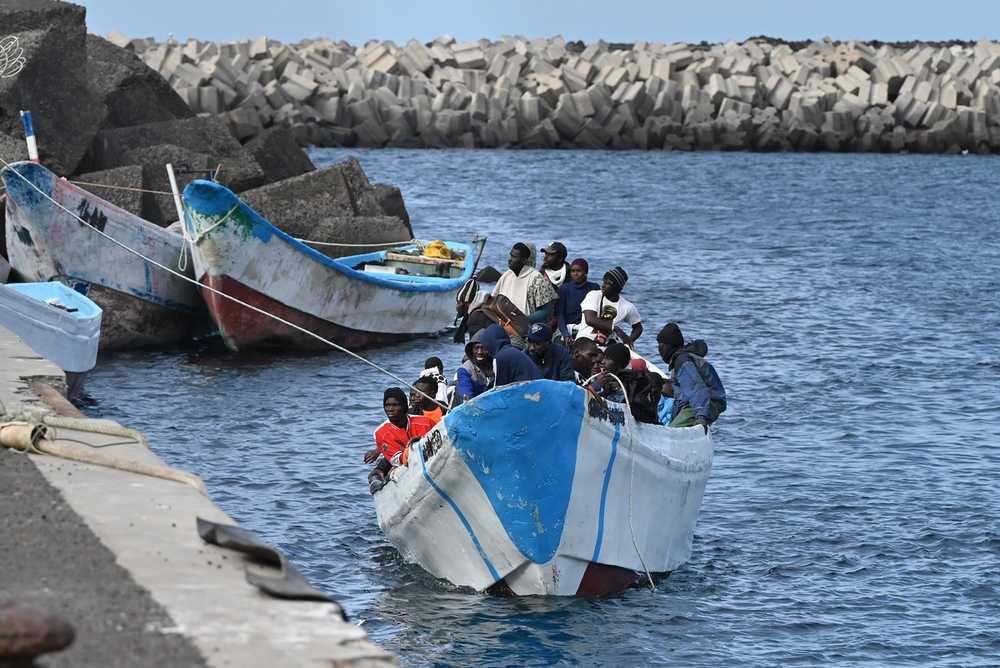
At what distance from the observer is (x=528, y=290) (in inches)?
409

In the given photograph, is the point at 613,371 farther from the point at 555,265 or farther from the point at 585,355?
the point at 555,265

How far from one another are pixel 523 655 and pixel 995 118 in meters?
63.0

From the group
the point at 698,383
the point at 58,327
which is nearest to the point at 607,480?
the point at 698,383

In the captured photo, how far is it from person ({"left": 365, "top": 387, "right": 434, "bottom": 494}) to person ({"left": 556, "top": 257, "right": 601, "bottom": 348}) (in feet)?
7.79

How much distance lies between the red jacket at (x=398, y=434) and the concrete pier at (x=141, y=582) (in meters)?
3.41

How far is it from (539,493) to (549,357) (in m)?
1.35

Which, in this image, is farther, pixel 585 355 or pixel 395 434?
pixel 395 434

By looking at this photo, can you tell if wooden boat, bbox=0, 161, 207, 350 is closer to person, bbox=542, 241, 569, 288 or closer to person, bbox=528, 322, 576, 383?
person, bbox=542, 241, 569, 288

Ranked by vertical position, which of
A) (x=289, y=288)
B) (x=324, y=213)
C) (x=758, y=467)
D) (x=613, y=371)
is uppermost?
(x=613, y=371)

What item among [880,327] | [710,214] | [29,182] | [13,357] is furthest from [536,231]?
[13,357]

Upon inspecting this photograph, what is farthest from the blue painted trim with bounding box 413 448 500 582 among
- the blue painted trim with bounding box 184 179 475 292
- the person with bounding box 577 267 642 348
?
the blue painted trim with bounding box 184 179 475 292

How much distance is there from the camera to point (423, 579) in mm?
8758

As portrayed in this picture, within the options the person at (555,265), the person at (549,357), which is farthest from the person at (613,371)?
the person at (555,265)

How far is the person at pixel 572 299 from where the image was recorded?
11.3 meters
